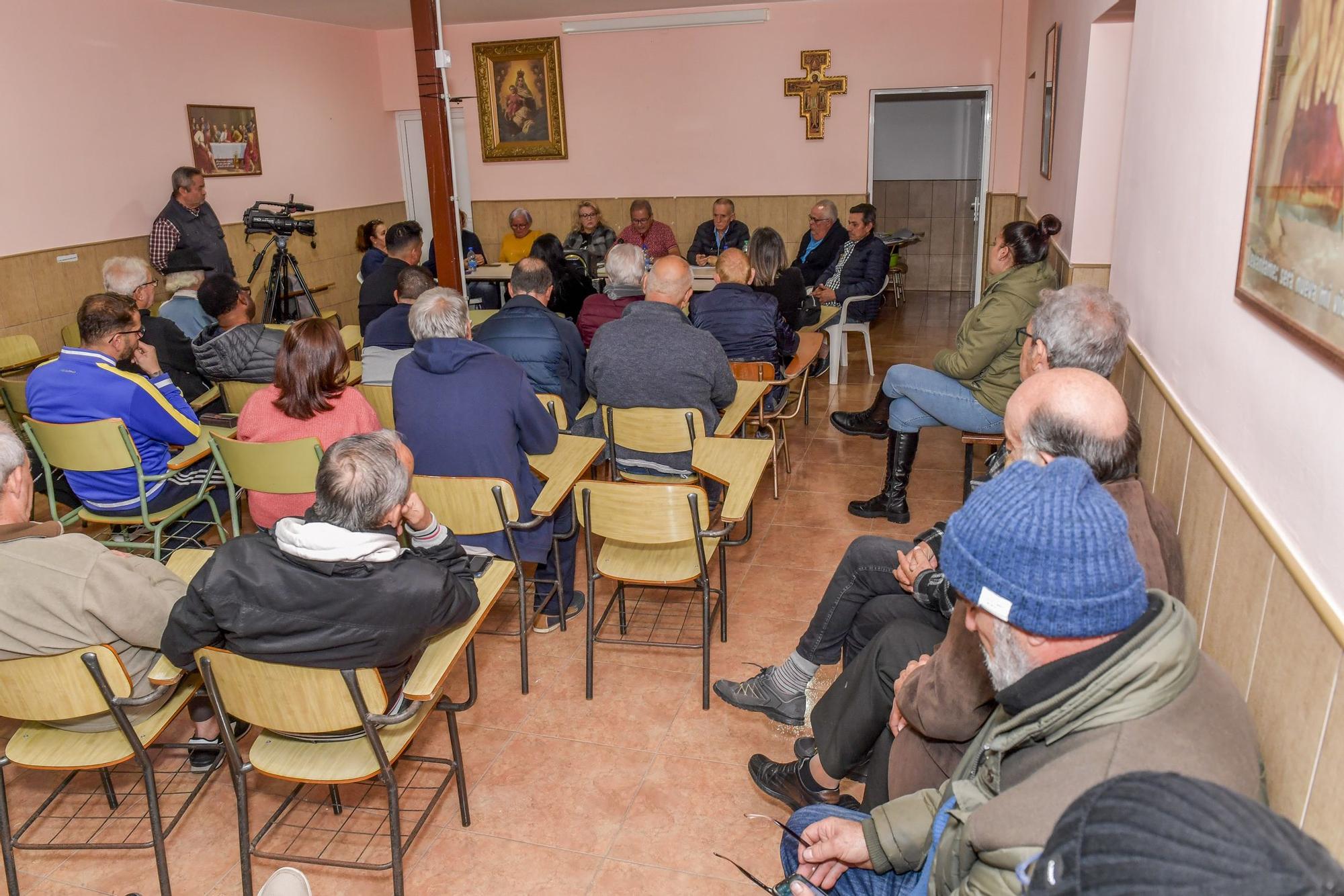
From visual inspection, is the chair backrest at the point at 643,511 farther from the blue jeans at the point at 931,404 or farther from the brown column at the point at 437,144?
the brown column at the point at 437,144

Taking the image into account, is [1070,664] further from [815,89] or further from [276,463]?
[815,89]

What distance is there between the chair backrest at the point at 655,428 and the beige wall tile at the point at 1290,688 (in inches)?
82.1

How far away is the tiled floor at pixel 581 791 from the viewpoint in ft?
7.82

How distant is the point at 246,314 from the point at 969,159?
28.2 feet

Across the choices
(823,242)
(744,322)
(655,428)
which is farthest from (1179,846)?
(823,242)

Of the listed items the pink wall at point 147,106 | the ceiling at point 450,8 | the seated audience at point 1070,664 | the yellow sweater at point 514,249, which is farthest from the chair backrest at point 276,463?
the ceiling at point 450,8

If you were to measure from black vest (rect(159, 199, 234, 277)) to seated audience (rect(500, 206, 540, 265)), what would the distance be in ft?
7.56

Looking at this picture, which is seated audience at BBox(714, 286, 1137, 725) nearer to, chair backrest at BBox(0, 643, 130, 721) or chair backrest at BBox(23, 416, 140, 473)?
chair backrest at BBox(0, 643, 130, 721)

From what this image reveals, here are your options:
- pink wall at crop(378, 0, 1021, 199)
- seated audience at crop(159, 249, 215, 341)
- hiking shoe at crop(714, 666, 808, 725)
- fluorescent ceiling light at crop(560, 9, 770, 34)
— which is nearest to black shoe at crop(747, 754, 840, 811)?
hiking shoe at crop(714, 666, 808, 725)

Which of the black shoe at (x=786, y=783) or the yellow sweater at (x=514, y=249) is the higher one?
the yellow sweater at (x=514, y=249)

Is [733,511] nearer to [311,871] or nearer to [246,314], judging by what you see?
[311,871]

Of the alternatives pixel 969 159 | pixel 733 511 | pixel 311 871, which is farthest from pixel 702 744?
Answer: pixel 969 159

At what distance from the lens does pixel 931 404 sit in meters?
4.16

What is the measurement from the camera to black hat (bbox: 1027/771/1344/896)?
0.66 metres
